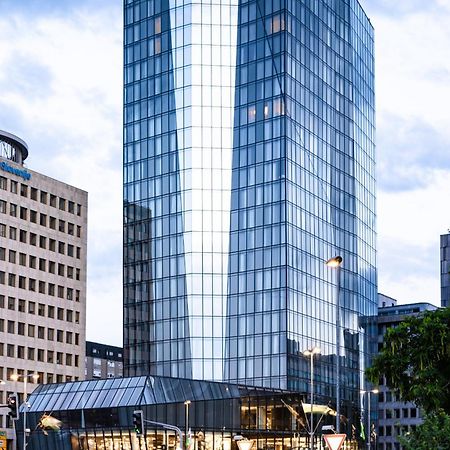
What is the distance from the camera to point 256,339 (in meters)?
146

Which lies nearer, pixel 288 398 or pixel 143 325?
pixel 288 398

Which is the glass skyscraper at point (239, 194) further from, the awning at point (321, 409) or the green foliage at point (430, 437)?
the green foliage at point (430, 437)

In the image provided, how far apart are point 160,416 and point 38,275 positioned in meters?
70.6

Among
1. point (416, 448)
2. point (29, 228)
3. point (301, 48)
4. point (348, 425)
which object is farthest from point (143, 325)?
point (416, 448)

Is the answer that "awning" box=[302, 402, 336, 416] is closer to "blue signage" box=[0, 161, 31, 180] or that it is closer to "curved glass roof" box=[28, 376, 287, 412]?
"curved glass roof" box=[28, 376, 287, 412]

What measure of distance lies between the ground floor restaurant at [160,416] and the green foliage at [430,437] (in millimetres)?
45226

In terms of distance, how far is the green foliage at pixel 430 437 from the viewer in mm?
43594

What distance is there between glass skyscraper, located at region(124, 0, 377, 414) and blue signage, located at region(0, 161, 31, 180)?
14861 millimetres

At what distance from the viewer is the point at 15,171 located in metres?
→ 158

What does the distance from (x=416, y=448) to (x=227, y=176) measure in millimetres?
112297

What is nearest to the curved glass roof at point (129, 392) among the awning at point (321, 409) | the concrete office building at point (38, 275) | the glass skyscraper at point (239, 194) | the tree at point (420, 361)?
the awning at point (321, 409)

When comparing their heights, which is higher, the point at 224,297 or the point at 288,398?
the point at 224,297

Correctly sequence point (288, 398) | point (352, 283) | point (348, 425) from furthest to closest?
point (352, 283) < point (348, 425) < point (288, 398)

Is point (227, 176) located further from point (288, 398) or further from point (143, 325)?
point (288, 398)
